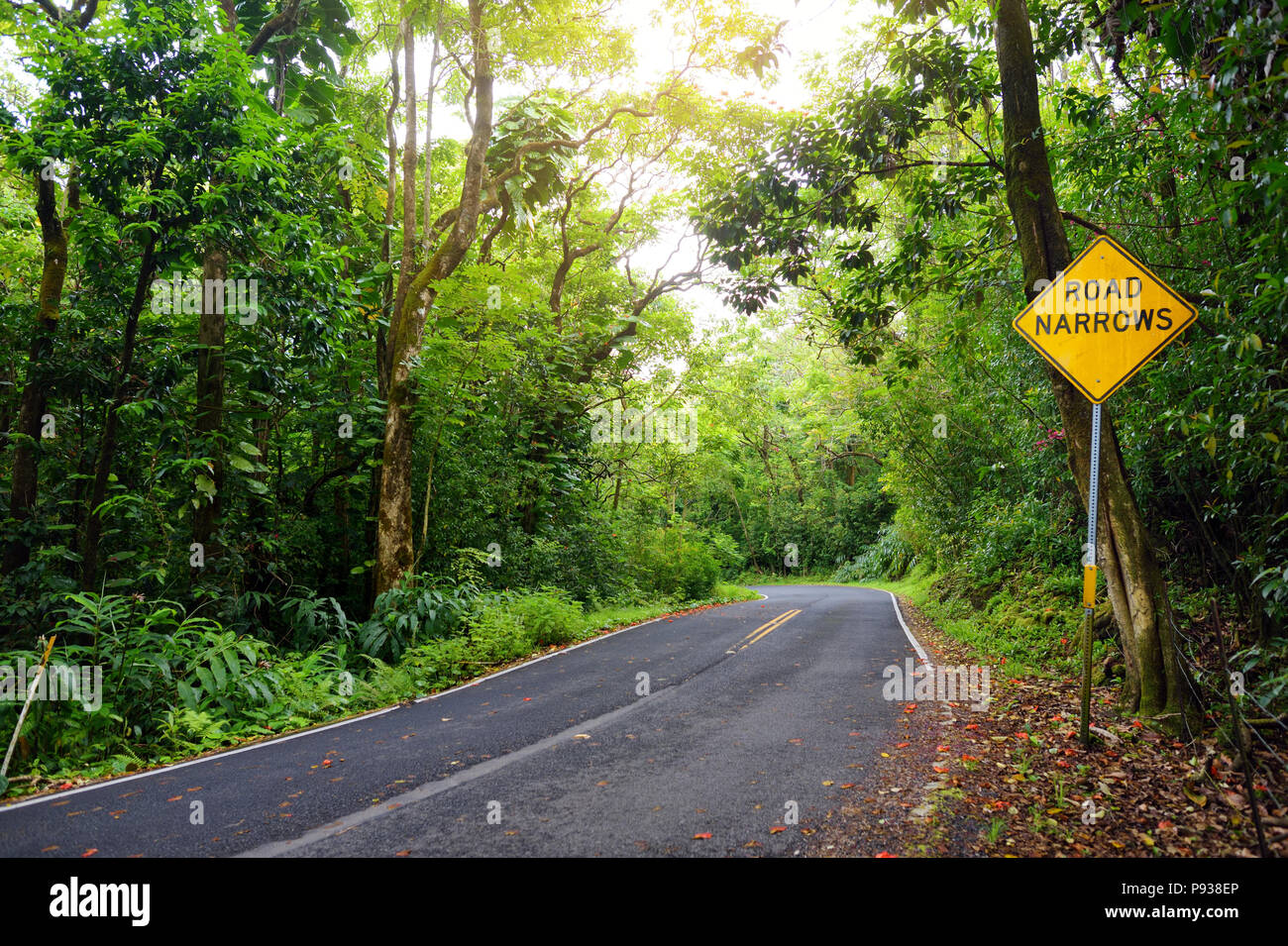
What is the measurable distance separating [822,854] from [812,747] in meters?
2.05

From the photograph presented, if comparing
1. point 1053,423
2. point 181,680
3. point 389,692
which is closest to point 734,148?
point 1053,423

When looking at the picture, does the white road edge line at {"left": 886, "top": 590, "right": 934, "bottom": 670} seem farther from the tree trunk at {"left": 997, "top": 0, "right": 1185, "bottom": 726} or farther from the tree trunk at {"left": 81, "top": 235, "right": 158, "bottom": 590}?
the tree trunk at {"left": 81, "top": 235, "right": 158, "bottom": 590}

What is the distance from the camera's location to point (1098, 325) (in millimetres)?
5262

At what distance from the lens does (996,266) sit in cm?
790

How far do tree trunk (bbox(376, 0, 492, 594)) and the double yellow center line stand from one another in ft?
19.7

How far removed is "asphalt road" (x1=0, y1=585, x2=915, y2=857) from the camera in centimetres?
400

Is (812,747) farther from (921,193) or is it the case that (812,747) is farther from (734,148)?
(734,148)

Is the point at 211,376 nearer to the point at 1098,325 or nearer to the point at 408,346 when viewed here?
the point at 408,346

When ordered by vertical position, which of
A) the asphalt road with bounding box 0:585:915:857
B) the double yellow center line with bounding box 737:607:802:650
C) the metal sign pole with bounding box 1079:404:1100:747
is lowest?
the double yellow center line with bounding box 737:607:802:650

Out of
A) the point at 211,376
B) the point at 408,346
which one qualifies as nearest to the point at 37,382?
the point at 211,376

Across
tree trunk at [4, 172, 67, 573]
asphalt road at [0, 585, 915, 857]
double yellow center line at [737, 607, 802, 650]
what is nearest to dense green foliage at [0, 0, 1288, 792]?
tree trunk at [4, 172, 67, 573]

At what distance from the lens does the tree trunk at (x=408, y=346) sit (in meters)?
11.2

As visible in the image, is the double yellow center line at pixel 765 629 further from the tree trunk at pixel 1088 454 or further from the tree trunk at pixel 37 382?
the tree trunk at pixel 37 382

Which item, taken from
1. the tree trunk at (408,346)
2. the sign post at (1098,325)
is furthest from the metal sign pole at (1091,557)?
the tree trunk at (408,346)
